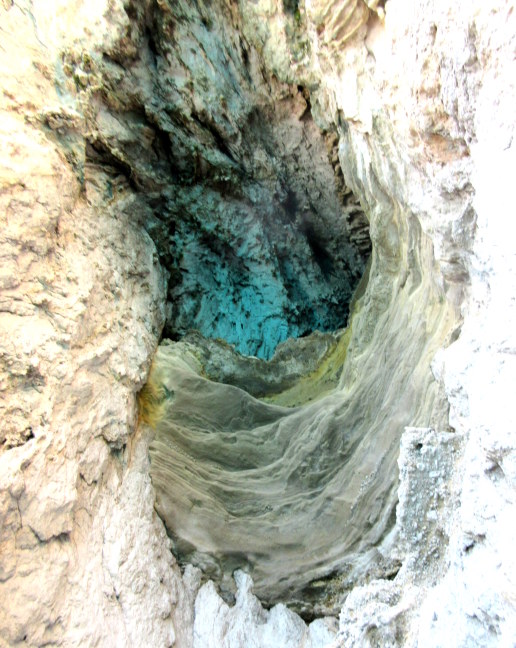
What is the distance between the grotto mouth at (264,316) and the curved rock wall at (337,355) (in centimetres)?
3

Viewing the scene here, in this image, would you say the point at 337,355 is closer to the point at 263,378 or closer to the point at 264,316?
the point at 263,378


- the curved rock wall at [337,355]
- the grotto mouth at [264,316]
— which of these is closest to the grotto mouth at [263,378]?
the grotto mouth at [264,316]

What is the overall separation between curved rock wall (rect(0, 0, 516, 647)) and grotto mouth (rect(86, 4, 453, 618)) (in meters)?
0.03

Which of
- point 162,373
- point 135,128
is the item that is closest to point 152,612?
point 162,373

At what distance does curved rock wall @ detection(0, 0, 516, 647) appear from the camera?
5.15 feet

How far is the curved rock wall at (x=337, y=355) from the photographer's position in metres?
1.57

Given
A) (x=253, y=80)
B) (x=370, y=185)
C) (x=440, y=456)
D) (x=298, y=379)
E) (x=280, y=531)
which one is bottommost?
(x=280, y=531)

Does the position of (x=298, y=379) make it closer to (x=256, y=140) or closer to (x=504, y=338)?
(x=256, y=140)

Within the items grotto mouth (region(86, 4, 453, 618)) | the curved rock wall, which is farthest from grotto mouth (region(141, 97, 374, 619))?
the curved rock wall

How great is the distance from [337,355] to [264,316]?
39.8 inches

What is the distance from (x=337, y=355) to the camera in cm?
405

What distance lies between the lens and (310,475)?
Answer: 9.93ft

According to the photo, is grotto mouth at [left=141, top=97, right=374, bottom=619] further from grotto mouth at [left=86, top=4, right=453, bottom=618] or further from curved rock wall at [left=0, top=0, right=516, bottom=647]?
curved rock wall at [left=0, top=0, right=516, bottom=647]

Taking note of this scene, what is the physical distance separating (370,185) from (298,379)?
1777mm
